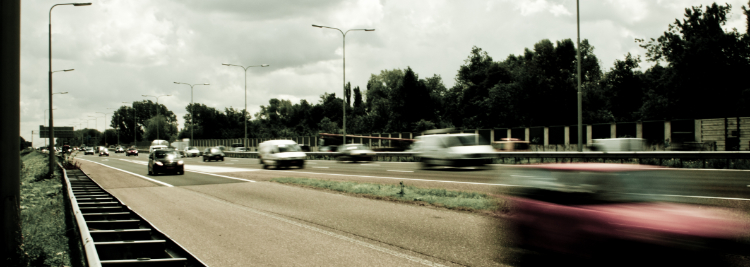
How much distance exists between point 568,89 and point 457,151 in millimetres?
49035

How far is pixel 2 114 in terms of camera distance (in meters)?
4.53

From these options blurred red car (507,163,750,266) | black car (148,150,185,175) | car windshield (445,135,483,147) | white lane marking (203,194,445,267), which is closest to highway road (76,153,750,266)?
white lane marking (203,194,445,267)

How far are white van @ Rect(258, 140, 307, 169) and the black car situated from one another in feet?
19.3

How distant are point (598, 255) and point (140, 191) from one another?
606 inches

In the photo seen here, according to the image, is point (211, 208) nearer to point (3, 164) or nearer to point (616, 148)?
point (3, 164)

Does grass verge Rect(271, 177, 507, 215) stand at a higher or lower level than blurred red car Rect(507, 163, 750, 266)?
lower

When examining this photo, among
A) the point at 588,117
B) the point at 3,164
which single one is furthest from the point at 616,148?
the point at 588,117

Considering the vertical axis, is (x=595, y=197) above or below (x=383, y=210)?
above

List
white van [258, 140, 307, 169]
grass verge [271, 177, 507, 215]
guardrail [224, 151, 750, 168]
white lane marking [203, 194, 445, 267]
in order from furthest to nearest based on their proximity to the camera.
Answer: white van [258, 140, 307, 169] → guardrail [224, 151, 750, 168] → grass verge [271, 177, 507, 215] → white lane marking [203, 194, 445, 267]

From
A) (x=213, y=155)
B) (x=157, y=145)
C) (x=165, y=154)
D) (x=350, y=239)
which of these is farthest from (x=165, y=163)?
(x=157, y=145)

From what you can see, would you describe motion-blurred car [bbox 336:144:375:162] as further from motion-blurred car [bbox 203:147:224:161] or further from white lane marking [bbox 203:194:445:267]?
white lane marking [bbox 203:194:445:267]

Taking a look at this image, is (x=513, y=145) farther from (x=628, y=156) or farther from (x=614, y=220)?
(x=614, y=220)

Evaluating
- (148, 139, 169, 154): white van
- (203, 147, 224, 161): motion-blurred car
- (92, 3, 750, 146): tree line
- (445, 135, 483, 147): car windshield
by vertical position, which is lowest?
(203, 147, 224, 161): motion-blurred car

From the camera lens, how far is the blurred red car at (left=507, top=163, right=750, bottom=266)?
3.88 metres
